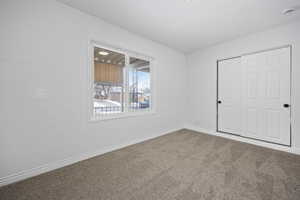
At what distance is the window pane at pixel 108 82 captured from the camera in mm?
2658

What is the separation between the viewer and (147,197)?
56.8 inches

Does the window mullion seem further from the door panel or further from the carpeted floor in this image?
the door panel

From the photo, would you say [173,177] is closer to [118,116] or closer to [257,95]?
Result: [118,116]

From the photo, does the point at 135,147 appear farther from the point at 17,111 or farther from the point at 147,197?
the point at 17,111

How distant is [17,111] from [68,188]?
125 cm

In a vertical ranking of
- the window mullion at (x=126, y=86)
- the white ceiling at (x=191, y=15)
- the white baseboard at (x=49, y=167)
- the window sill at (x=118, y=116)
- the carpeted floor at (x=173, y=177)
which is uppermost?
the white ceiling at (x=191, y=15)

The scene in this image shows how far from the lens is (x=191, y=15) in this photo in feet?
7.67

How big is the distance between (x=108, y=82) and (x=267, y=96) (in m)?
3.71

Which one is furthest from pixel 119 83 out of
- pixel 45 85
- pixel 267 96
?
pixel 267 96

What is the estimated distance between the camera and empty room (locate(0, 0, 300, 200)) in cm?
164

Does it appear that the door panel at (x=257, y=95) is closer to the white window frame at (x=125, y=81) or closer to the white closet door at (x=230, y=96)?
the white closet door at (x=230, y=96)

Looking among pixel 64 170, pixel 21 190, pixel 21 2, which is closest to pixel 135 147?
pixel 64 170

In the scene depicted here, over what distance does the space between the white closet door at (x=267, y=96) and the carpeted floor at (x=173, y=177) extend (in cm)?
53

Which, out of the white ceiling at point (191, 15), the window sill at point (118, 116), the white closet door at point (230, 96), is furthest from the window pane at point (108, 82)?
the white closet door at point (230, 96)
